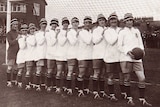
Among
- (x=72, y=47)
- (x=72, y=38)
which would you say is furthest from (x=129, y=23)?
(x=72, y=47)

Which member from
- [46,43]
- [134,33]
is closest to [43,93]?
[46,43]

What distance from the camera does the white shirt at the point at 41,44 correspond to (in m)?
6.65

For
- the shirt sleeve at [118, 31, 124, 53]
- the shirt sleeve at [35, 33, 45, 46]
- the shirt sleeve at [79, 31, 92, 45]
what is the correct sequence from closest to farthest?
the shirt sleeve at [118, 31, 124, 53]
the shirt sleeve at [79, 31, 92, 45]
the shirt sleeve at [35, 33, 45, 46]

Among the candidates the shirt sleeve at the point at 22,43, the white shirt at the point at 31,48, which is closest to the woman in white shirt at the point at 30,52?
the white shirt at the point at 31,48

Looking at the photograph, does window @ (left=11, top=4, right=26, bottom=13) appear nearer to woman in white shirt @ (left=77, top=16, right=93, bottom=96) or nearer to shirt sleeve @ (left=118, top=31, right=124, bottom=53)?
woman in white shirt @ (left=77, top=16, right=93, bottom=96)

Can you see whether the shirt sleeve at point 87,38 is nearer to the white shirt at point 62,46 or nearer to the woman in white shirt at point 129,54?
the white shirt at point 62,46

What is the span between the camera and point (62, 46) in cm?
640

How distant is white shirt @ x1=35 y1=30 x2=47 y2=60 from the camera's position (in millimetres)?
6648

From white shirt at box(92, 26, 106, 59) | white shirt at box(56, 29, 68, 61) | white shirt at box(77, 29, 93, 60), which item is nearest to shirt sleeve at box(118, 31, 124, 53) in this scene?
white shirt at box(92, 26, 106, 59)

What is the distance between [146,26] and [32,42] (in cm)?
1270

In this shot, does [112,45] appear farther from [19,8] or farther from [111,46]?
[19,8]

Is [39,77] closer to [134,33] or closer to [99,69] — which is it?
[99,69]

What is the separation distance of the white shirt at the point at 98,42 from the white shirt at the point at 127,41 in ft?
1.49

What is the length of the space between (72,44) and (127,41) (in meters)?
1.38
